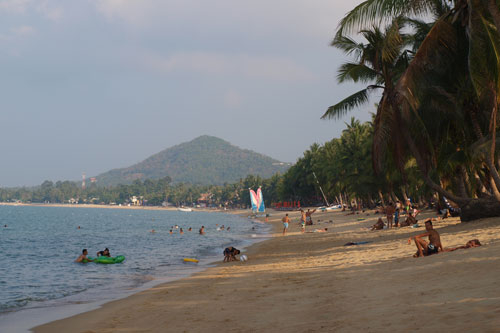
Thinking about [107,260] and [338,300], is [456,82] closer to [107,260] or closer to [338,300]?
[338,300]

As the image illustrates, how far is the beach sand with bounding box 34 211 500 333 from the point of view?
20.4 ft

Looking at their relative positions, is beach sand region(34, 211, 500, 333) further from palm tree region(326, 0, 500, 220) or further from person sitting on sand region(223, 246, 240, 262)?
person sitting on sand region(223, 246, 240, 262)

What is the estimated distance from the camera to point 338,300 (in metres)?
8.41

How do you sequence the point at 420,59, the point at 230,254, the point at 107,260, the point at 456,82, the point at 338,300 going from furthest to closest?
the point at 107,260 → the point at 230,254 → the point at 456,82 → the point at 420,59 → the point at 338,300

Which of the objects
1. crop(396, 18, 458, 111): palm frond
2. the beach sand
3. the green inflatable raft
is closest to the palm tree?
crop(396, 18, 458, 111): palm frond

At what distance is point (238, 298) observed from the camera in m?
10.5

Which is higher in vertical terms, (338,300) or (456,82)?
(456,82)

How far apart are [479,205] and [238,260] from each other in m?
11.2

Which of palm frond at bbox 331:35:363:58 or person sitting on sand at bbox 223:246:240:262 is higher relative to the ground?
palm frond at bbox 331:35:363:58

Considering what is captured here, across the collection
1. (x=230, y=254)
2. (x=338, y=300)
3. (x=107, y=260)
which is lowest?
(x=107, y=260)

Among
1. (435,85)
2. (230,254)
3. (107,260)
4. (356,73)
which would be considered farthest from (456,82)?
(107,260)

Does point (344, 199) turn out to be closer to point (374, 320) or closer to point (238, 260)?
point (238, 260)

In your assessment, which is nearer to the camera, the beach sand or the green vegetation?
the beach sand

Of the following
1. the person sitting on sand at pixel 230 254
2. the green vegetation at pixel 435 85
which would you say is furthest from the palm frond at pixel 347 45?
the person sitting on sand at pixel 230 254
